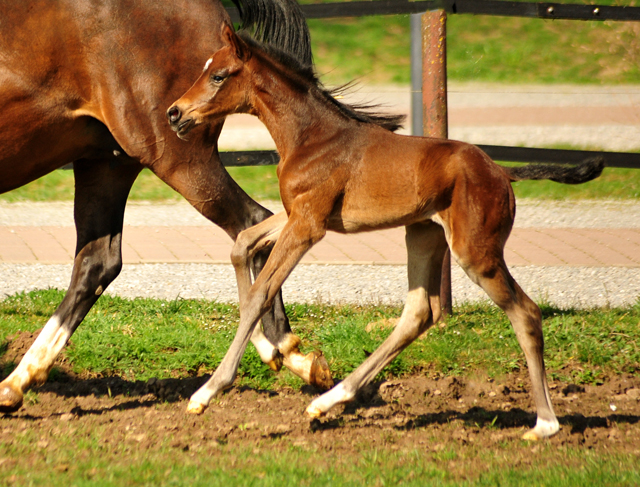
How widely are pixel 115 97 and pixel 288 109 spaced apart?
3.04 feet

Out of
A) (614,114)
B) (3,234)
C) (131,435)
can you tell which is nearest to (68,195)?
(3,234)

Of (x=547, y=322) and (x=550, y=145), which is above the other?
(x=547, y=322)

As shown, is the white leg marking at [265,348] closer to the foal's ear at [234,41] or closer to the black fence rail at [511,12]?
the foal's ear at [234,41]

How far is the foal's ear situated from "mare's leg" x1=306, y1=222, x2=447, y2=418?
3.62 ft

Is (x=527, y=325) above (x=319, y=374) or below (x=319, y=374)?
above

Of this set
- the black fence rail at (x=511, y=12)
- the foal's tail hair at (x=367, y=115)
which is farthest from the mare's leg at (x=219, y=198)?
the black fence rail at (x=511, y=12)

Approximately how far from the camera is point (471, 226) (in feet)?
10.5

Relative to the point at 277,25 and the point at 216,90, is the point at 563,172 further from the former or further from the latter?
the point at 277,25

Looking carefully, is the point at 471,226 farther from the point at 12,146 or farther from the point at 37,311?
the point at 37,311

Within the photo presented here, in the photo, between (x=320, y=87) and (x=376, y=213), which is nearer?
(x=376, y=213)

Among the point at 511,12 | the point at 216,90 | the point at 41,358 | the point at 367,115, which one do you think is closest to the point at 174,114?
the point at 216,90

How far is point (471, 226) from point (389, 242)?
4364 mm

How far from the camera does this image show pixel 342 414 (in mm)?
3910

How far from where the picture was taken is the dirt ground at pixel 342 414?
3.42 metres
